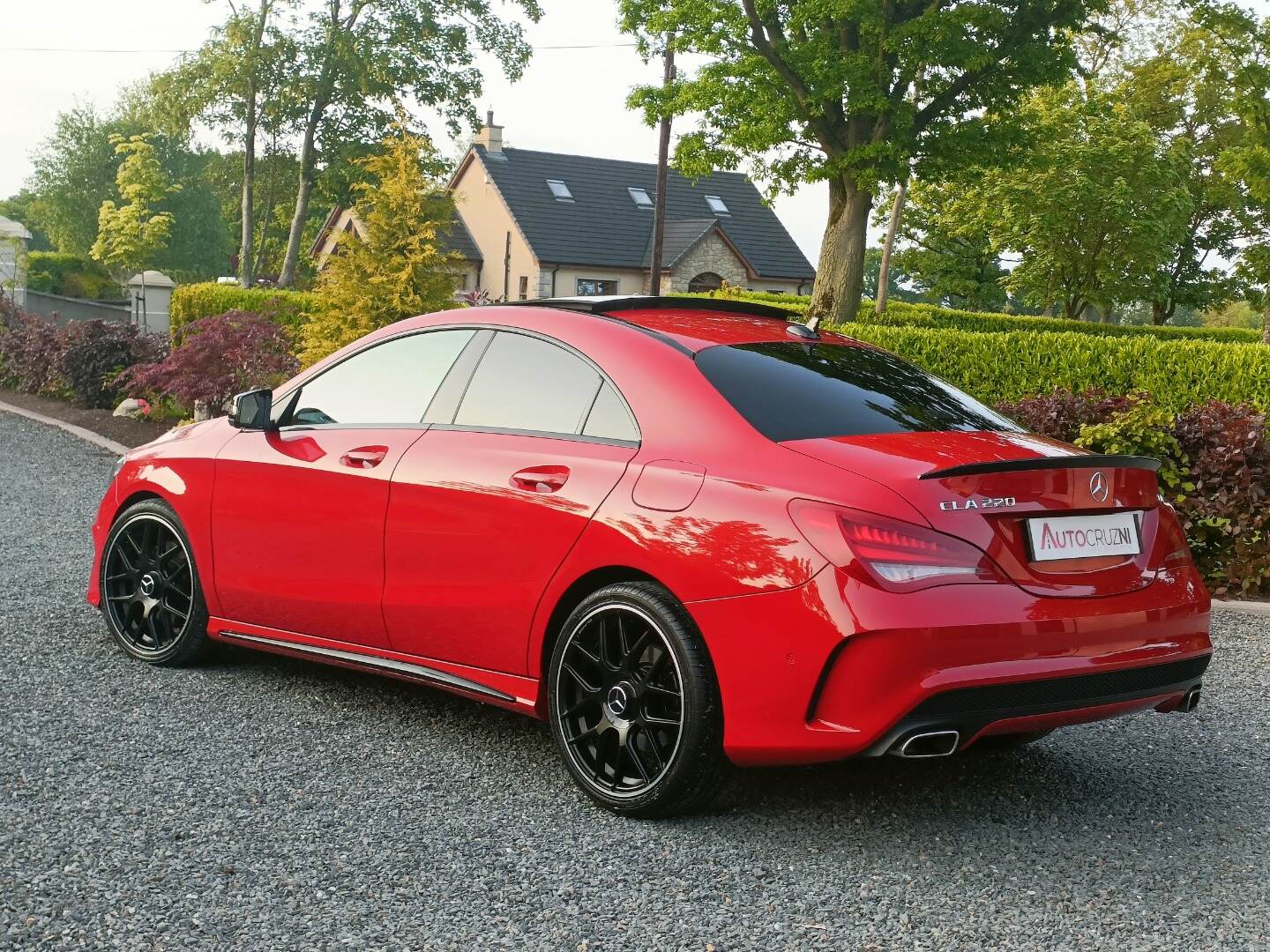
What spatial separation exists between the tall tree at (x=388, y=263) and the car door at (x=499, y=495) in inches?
445

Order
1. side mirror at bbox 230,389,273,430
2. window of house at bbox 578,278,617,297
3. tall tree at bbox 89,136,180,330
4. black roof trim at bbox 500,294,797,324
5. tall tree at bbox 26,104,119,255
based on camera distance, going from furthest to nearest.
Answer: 1. tall tree at bbox 26,104,119,255
2. tall tree at bbox 89,136,180,330
3. window of house at bbox 578,278,617,297
4. side mirror at bbox 230,389,273,430
5. black roof trim at bbox 500,294,797,324

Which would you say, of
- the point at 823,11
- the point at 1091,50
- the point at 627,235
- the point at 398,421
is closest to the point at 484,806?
the point at 398,421

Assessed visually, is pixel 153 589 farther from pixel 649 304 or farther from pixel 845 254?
pixel 845 254

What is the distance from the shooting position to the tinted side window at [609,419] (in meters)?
4.46

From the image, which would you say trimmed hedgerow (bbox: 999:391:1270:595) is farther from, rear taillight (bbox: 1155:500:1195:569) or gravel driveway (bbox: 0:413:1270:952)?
rear taillight (bbox: 1155:500:1195:569)

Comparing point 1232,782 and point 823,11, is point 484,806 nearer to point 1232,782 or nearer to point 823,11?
point 1232,782

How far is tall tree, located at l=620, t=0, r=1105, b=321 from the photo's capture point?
64.2ft

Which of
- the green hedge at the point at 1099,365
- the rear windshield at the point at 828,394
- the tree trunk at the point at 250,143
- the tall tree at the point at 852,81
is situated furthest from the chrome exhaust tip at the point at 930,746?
the tree trunk at the point at 250,143

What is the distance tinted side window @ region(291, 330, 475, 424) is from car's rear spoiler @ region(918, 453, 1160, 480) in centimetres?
202

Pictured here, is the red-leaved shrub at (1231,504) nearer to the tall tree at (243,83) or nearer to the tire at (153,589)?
the tire at (153,589)

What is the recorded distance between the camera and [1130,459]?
4.27 m

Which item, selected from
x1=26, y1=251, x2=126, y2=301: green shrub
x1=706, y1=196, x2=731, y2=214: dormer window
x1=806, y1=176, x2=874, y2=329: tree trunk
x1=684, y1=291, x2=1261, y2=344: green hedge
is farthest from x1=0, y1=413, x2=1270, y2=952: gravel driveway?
x1=26, y1=251, x2=126, y2=301: green shrub

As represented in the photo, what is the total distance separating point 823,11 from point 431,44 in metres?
25.2

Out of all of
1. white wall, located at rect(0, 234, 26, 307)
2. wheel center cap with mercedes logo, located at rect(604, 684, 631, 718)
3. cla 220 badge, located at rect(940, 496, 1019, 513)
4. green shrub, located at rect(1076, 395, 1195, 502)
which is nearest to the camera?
cla 220 badge, located at rect(940, 496, 1019, 513)
